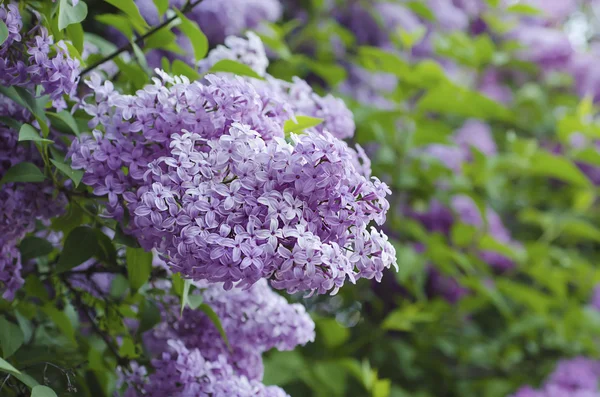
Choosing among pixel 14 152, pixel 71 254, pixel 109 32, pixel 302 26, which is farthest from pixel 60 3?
pixel 302 26

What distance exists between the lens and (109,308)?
1.14m

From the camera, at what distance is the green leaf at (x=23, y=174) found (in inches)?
36.7

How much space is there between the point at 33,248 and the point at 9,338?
0.44ft

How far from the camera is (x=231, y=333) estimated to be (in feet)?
3.63

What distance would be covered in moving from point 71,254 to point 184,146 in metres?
0.25

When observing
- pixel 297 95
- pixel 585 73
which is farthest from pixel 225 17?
pixel 585 73

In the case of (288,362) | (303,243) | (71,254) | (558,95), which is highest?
(303,243)

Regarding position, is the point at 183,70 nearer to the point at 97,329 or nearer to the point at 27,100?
the point at 27,100

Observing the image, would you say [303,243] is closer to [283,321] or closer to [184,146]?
[184,146]

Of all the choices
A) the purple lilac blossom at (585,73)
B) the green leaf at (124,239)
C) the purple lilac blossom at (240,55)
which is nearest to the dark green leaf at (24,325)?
the green leaf at (124,239)

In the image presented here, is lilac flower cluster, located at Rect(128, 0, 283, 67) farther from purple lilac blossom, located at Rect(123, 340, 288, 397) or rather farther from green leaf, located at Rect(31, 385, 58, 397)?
green leaf, located at Rect(31, 385, 58, 397)

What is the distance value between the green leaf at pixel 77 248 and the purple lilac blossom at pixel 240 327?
188 mm

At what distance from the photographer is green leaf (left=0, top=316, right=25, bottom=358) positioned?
3.20 feet

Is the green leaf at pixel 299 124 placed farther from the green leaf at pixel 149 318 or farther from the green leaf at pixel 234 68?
the green leaf at pixel 149 318
